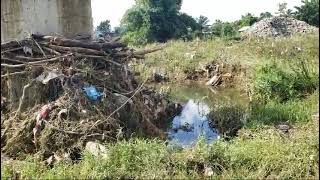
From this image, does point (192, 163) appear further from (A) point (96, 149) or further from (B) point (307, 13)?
(B) point (307, 13)

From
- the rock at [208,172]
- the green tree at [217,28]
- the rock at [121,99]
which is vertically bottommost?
the rock at [208,172]

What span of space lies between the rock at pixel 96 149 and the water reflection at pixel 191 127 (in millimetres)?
1605

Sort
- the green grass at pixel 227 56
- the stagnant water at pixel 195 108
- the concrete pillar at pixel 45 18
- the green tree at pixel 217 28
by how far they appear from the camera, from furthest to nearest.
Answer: the green tree at pixel 217 28
the green grass at pixel 227 56
the stagnant water at pixel 195 108
the concrete pillar at pixel 45 18

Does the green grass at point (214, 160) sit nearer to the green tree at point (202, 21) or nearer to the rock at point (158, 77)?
the rock at point (158, 77)

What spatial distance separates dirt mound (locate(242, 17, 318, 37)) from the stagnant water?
341 inches

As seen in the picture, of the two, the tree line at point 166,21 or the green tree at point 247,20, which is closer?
the tree line at point 166,21

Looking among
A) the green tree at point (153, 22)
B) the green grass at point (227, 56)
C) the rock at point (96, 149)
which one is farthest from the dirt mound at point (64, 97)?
the green tree at point (153, 22)

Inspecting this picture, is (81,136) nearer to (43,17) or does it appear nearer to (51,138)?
(51,138)

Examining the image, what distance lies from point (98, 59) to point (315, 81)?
463 cm

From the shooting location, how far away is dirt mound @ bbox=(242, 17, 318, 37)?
22953 millimetres

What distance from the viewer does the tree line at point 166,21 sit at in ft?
88.5

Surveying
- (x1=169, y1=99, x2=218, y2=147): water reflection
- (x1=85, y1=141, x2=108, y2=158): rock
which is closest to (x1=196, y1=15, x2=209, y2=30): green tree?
(x1=169, y1=99, x2=218, y2=147): water reflection

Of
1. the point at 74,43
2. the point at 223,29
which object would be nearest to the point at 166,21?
the point at 223,29

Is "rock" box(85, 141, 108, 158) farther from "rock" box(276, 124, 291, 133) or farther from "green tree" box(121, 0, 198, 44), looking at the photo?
"green tree" box(121, 0, 198, 44)
